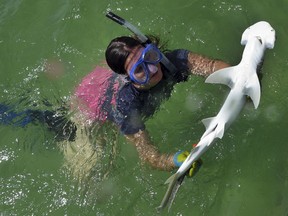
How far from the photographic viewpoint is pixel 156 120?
4.49 m

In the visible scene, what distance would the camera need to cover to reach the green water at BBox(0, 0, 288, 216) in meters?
4.14

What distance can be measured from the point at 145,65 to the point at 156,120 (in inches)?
44.8

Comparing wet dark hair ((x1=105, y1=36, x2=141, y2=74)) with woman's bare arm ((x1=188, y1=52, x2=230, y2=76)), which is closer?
wet dark hair ((x1=105, y1=36, x2=141, y2=74))

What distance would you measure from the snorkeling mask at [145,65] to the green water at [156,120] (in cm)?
100

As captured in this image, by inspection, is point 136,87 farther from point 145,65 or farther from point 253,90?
point 253,90

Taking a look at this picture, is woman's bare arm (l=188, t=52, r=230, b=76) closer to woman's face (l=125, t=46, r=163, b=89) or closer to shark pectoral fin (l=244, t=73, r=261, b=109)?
woman's face (l=125, t=46, r=163, b=89)

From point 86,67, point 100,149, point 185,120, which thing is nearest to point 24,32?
point 86,67

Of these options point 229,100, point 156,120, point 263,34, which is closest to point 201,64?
point 263,34

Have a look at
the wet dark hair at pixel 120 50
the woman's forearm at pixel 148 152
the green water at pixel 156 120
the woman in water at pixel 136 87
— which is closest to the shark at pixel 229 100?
the woman in water at pixel 136 87

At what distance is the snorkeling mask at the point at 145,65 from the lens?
11.3ft

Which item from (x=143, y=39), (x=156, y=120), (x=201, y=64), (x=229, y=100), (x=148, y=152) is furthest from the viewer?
(x=156, y=120)

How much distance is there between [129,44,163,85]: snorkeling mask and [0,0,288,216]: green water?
100 cm

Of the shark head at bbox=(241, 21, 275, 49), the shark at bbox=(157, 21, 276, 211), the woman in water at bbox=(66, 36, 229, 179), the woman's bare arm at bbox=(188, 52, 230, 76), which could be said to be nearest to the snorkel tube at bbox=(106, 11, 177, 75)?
the woman in water at bbox=(66, 36, 229, 179)

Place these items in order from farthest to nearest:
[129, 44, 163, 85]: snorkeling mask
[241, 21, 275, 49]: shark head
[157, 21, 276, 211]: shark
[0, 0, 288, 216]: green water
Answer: [0, 0, 288, 216]: green water, [241, 21, 275, 49]: shark head, [129, 44, 163, 85]: snorkeling mask, [157, 21, 276, 211]: shark
